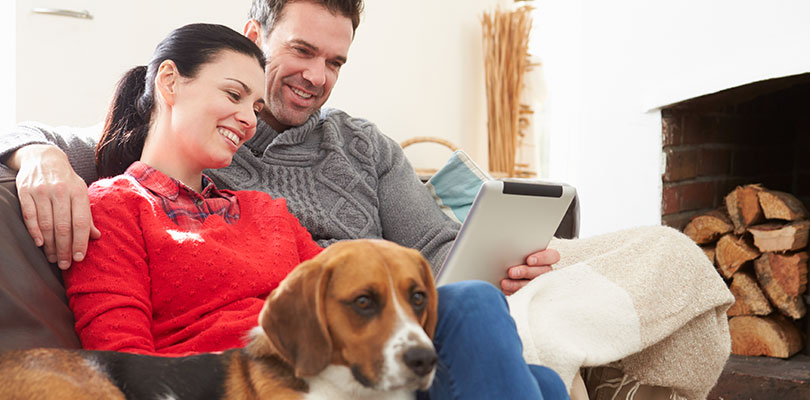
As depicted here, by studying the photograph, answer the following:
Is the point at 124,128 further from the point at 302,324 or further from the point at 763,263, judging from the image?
the point at 763,263

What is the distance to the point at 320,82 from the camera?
189 cm

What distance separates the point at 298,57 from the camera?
189 centimetres

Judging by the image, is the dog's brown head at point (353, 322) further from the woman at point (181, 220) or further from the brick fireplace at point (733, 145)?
the brick fireplace at point (733, 145)

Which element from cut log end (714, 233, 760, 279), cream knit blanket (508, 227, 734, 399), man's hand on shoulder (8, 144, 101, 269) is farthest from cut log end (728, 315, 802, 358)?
man's hand on shoulder (8, 144, 101, 269)

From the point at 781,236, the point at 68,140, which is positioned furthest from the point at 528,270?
the point at 781,236

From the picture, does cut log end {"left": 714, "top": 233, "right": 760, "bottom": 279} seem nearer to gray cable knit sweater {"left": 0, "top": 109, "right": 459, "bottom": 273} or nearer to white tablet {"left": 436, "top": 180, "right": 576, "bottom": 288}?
gray cable knit sweater {"left": 0, "top": 109, "right": 459, "bottom": 273}

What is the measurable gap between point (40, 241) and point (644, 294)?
1064mm

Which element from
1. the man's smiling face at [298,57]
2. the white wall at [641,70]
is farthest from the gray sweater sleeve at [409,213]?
the white wall at [641,70]

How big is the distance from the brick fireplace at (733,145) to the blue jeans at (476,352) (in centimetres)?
193

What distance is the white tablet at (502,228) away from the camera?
1.27 meters

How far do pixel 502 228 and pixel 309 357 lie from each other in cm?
60

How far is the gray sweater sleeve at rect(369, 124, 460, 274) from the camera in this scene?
178 cm

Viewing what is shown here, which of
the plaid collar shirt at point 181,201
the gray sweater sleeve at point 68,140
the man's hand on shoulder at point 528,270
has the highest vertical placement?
the gray sweater sleeve at point 68,140

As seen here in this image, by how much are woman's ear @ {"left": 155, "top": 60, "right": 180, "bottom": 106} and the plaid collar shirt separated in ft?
0.46
